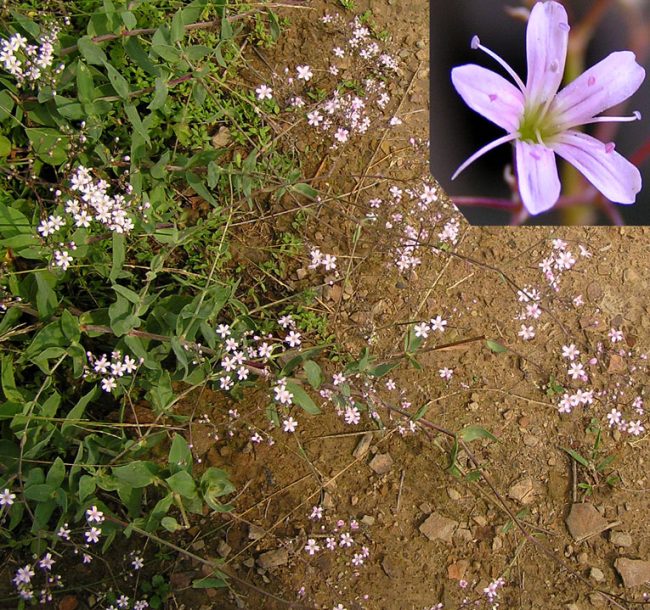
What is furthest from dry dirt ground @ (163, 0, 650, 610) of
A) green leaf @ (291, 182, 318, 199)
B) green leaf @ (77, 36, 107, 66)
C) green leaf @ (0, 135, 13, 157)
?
green leaf @ (0, 135, 13, 157)

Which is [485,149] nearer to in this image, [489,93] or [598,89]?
[489,93]

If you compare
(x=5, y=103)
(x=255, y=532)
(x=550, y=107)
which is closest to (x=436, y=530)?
(x=255, y=532)

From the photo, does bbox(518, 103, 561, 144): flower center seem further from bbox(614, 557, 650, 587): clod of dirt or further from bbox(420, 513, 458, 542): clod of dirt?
bbox(614, 557, 650, 587): clod of dirt

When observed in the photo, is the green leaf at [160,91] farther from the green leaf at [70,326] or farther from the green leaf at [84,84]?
the green leaf at [70,326]

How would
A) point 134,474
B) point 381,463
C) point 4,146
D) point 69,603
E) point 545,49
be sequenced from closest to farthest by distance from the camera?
point 545,49
point 134,474
point 4,146
point 69,603
point 381,463

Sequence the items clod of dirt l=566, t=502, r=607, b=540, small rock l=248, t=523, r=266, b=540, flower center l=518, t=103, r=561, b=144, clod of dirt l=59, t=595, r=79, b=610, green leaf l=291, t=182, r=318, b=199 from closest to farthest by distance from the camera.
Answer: flower center l=518, t=103, r=561, b=144 < green leaf l=291, t=182, r=318, b=199 < clod of dirt l=59, t=595, r=79, b=610 < small rock l=248, t=523, r=266, b=540 < clod of dirt l=566, t=502, r=607, b=540

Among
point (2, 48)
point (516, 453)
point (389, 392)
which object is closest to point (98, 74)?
point (2, 48)

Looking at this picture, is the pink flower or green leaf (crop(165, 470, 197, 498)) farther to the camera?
green leaf (crop(165, 470, 197, 498))

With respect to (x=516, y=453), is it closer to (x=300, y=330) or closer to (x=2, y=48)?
(x=300, y=330)
